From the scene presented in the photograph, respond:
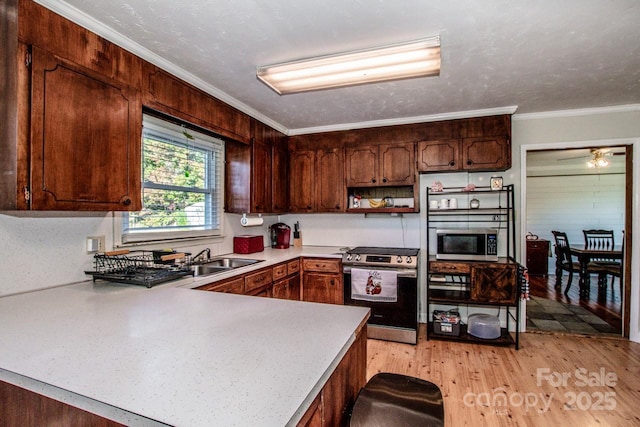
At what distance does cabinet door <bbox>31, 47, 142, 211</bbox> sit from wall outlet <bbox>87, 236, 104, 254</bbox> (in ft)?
1.25

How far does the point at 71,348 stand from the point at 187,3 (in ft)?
5.47

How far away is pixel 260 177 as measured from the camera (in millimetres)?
3570

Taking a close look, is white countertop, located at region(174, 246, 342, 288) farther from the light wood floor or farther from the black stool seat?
the black stool seat

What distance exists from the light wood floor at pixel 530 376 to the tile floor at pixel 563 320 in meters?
0.21

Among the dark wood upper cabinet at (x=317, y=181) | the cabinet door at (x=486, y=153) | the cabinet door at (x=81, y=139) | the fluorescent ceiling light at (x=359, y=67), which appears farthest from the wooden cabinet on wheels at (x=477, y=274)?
the cabinet door at (x=81, y=139)

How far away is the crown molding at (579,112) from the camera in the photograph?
3.30 metres

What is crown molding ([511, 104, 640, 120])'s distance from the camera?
3299 mm

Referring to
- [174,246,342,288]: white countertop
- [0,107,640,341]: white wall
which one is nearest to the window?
[0,107,640,341]: white wall

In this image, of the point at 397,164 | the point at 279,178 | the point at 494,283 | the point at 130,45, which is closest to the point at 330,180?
the point at 279,178

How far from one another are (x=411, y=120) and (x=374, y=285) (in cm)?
186

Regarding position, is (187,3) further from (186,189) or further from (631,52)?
(631,52)

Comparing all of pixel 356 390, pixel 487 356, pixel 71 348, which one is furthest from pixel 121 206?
pixel 487 356

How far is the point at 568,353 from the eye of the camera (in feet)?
9.99

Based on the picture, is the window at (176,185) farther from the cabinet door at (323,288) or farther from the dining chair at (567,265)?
the dining chair at (567,265)
